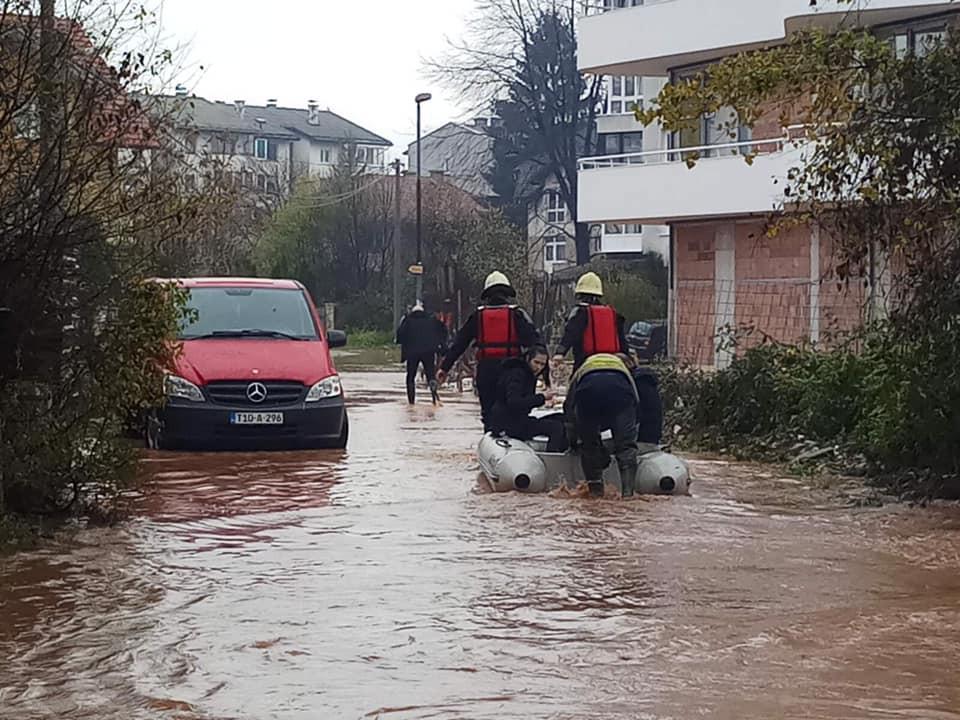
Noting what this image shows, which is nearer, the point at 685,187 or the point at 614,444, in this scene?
the point at 614,444

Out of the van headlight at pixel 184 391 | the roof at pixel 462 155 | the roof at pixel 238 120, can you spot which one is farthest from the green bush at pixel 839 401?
the roof at pixel 238 120

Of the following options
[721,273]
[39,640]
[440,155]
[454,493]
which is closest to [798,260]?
[721,273]

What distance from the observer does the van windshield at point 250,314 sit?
19125mm

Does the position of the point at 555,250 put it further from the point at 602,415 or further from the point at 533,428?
the point at 602,415

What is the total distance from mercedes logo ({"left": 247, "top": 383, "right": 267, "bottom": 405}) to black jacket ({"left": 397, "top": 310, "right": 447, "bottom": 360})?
1159cm

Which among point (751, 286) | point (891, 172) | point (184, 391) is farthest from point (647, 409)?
point (751, 286)

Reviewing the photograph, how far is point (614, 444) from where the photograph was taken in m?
14.5

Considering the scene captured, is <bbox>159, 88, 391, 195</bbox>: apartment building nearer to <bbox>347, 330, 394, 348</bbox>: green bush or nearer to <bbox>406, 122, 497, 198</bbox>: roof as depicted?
<bbox>406, 122, 497, 198</bbox>: roof

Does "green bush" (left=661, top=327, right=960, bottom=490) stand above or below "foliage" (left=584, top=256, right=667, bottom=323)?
below

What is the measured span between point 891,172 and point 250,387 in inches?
279

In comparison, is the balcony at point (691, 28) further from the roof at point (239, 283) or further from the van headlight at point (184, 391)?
the van headlight at point (184, 391)

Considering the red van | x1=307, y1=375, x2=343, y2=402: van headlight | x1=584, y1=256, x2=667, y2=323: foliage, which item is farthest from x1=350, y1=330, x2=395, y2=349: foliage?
x1=307, y1=375, x2=343, y2=402: van headlight

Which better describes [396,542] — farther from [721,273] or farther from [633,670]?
[721,273]

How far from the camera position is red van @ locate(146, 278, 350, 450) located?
59.0ft
